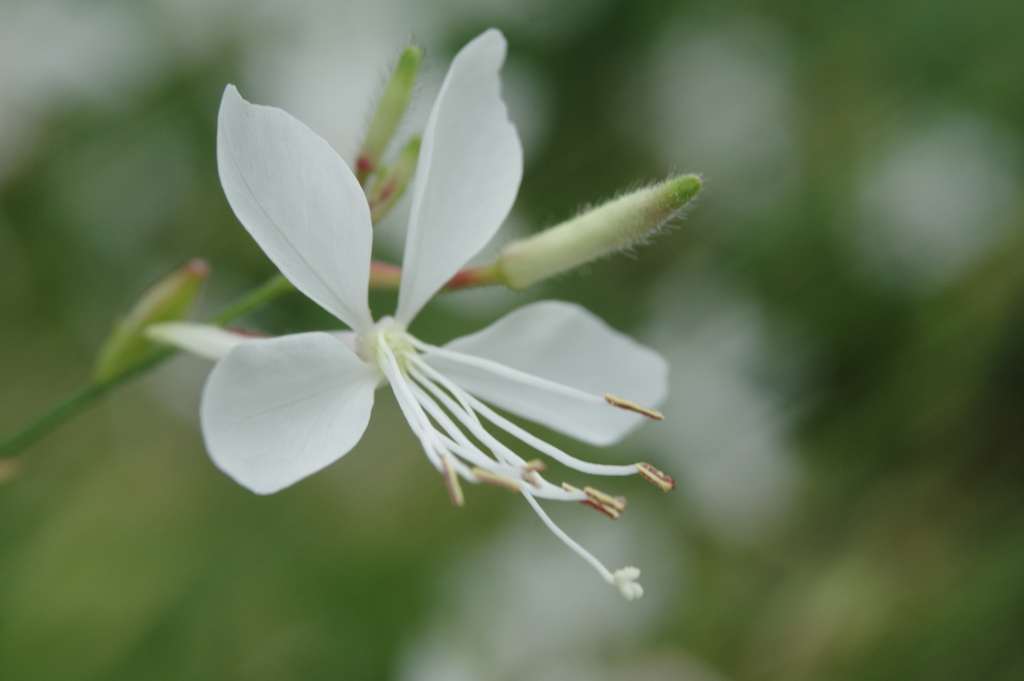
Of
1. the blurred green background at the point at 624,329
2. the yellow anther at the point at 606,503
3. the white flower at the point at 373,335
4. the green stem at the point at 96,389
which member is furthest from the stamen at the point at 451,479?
the blurred green background at the point at 624,329

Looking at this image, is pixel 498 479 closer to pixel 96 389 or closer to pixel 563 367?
pixel 563 367

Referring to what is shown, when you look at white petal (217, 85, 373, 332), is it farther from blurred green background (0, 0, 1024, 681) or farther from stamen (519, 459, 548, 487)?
blurred green background (0, 0, 1024, 681)

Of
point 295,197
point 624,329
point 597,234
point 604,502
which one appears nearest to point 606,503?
point 604,502

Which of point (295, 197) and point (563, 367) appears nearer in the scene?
point (295, 197)

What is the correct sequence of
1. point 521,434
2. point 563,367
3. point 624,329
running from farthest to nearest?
point 624,329 < point 563,367 < point 521,434

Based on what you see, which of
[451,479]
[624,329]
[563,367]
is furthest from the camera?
[624,329]

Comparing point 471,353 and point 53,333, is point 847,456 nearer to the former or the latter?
point 471,353

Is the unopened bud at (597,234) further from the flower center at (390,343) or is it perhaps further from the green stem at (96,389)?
the green stem at (96,389)
